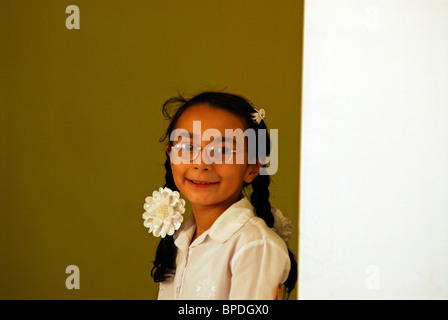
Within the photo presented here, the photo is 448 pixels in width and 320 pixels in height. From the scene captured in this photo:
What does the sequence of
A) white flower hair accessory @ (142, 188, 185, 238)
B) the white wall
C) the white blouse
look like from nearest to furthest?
the white blouse
white flower hair accessory @ (142, 188, 185, 238)
the white wall

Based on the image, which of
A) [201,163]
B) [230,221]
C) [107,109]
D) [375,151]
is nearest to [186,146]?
[201,163]

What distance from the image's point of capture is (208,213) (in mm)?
961

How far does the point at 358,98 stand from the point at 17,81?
938mm

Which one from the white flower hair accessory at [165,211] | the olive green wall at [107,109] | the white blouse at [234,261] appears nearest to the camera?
the white blouse at [234,261]

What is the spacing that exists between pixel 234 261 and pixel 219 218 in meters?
0.08

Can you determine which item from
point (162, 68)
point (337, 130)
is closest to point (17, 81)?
point (162, 68)

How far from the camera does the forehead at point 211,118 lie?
0.93 m

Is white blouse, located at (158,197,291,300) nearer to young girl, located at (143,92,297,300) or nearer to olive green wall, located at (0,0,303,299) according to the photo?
young girl, located at (143,92,297,300)

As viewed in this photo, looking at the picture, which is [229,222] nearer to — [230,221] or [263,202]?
[230,221]

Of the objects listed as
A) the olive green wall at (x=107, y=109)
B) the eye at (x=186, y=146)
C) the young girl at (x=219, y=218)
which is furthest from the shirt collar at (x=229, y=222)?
the olive green wall at (x=107, y=109)

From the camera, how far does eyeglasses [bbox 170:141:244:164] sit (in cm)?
93

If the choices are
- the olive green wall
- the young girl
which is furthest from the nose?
the olive green wall

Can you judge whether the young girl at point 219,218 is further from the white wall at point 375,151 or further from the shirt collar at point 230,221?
the white wall at point 375,151

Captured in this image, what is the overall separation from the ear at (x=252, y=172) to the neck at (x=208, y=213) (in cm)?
4
